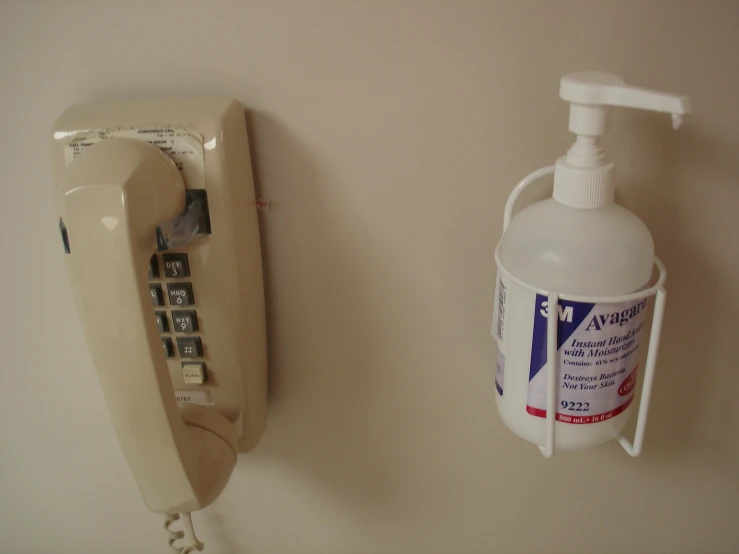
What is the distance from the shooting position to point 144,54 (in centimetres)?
38

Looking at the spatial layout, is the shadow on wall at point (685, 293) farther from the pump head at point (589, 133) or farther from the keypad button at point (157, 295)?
the keypad button at point (157, 295)

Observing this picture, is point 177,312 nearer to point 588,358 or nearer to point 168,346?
point 168,346

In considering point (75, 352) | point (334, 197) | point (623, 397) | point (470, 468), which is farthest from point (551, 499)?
point (75, 352)

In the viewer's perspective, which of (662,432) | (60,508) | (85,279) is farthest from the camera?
(60,508)

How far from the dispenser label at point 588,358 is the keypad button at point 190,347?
0.22 m

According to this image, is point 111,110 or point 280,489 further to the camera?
point 280,489

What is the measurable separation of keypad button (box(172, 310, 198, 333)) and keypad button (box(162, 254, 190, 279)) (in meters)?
0.03

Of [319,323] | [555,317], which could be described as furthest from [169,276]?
[555,317]

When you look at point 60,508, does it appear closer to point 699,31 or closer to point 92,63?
point 92,63

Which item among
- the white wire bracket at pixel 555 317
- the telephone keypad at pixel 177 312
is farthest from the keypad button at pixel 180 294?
the white wire bracket at pixel 555 317

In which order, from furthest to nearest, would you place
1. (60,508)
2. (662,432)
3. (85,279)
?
(60,508)
(662,432)
(85,279)

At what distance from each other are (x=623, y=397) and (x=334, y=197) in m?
0.22

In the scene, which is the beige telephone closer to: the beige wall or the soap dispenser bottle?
the beige wall

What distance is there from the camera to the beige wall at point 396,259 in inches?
14.2
